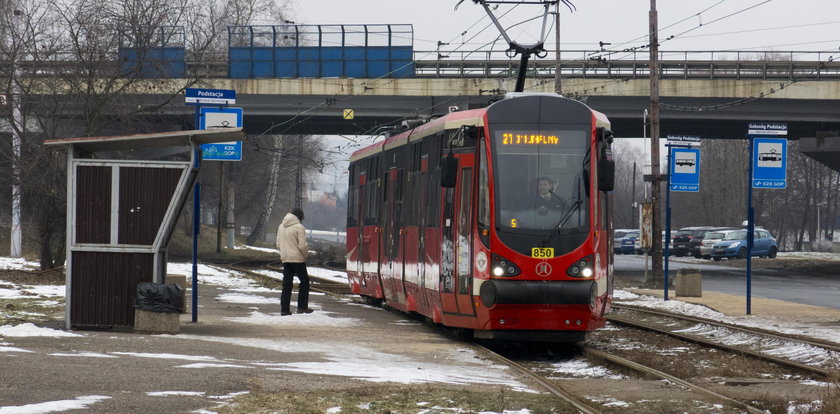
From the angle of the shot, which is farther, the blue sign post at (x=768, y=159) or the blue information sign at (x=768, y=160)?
the blue information sign at (x=768, y=160)

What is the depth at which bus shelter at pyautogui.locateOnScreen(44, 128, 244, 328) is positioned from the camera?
15047mm

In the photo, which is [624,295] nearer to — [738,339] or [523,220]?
[738,339]

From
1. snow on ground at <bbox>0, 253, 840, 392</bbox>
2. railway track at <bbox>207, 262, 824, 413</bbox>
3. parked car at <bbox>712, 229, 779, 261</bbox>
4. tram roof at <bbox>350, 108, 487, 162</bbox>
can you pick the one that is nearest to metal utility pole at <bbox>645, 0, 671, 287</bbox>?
snow on ground at <bbox>0, 253, 840, 392</bbox>

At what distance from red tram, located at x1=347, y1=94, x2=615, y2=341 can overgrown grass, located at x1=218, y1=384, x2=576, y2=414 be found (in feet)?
14.7

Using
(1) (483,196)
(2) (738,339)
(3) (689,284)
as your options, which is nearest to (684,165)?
(3) (689,284)

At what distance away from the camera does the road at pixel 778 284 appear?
29.5 metres

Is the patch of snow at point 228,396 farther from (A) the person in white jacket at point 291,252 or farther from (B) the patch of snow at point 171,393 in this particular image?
(A) the person in white jacket at point 291,252

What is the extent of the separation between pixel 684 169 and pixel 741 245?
34172mm

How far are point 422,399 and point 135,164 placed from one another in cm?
643

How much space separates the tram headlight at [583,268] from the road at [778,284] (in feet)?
39.4

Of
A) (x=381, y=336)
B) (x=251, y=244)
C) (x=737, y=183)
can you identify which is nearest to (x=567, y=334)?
(x=381, y=336)

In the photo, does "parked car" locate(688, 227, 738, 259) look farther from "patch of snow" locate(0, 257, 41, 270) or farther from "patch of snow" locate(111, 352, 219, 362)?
"patch of snow" locate(111, 352, 219, 362)

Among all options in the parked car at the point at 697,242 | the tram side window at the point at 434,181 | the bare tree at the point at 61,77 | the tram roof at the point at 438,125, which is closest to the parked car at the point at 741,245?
the parked car at the point at 697,242

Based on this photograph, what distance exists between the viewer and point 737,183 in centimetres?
9962
